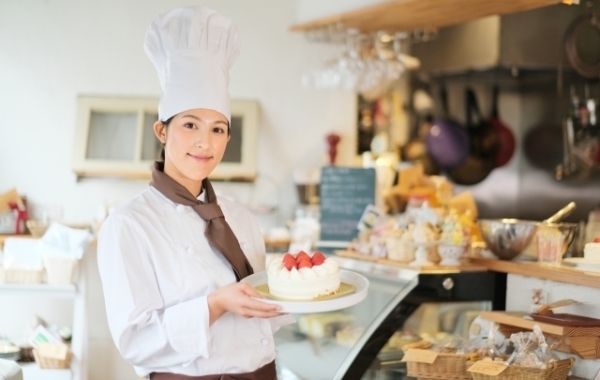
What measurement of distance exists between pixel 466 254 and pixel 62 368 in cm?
262

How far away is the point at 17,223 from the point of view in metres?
5.25

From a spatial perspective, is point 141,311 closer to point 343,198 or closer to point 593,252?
point 593,252

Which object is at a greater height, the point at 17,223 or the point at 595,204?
the point at 595,204

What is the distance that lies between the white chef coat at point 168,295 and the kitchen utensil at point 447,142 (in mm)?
5047

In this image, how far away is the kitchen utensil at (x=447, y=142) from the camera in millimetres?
7138

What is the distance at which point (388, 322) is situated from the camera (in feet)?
11.0

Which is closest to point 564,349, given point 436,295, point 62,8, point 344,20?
point 436,295

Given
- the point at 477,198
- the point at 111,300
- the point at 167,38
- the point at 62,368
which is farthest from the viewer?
the point at 477,198

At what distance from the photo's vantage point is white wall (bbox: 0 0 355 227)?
5660mm

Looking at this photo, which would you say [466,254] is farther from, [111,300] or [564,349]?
[111,300]

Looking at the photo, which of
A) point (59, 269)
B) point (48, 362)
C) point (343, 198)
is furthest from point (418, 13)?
point (48, 362)

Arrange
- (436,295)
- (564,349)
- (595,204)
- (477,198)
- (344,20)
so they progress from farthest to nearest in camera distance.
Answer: (477,198) → (595,204) → (344,20) → (436,295) → (564,349)

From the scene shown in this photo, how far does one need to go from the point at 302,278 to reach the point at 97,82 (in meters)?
3.94

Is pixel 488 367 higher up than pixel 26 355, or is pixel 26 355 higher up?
pixel 488 367
